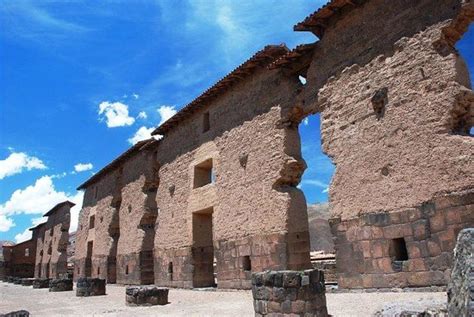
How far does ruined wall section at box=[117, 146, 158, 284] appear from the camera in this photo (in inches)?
763

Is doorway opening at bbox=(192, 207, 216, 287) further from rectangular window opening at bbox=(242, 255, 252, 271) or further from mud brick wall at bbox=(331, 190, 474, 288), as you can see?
mud brick wall at bbox=(331, 190, 474, 288)

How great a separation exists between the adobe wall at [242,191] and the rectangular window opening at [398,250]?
117 inches

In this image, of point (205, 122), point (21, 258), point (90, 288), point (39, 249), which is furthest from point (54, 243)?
point (205, 122)

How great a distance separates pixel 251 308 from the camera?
8.41 metres

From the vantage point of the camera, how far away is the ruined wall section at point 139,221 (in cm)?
1938

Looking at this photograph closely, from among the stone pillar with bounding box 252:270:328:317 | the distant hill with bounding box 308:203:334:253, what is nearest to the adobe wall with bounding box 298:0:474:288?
the stone pillar with bounding box 252:270:328:317

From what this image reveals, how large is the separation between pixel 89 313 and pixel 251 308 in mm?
3962

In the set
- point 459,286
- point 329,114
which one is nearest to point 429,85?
point 329,114

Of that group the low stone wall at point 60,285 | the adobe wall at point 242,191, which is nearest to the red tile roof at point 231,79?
the adobe wall at point 242,191

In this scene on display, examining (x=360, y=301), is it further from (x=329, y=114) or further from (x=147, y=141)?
(x=147, y=141)

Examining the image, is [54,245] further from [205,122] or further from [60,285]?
[205,122]

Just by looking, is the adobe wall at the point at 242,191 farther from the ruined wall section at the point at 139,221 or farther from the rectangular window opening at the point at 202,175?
the ruined wall section at the point at 139,221

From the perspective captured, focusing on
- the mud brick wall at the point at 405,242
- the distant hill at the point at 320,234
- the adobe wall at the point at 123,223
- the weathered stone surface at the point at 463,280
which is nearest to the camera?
the weathered stone surface at the point at 463,280

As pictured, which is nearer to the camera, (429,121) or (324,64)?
(429,121)
